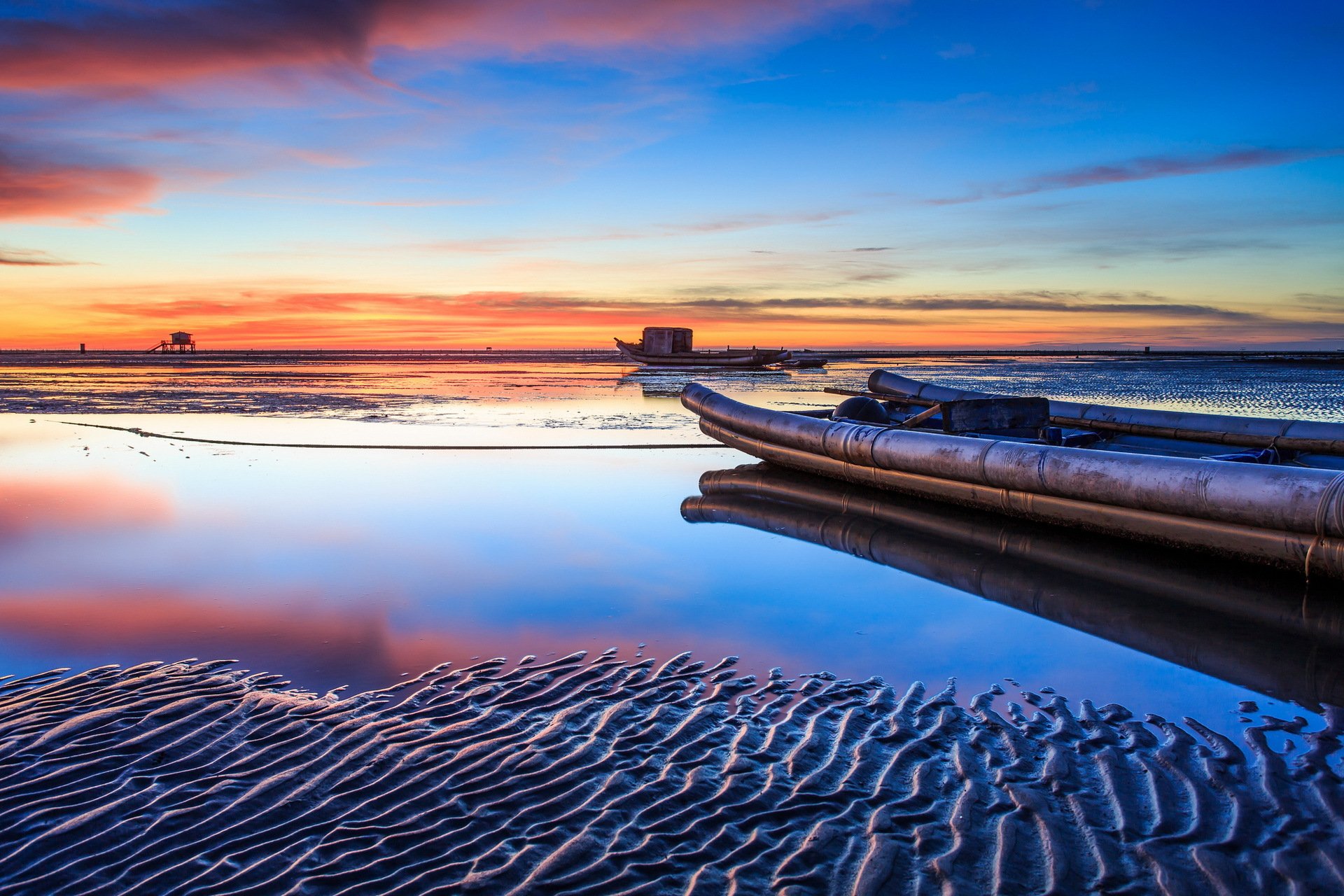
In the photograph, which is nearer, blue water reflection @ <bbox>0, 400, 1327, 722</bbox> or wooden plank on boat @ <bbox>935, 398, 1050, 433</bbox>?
blue water reflection @ <bbox>0, 400, 1327, 722</bbox>

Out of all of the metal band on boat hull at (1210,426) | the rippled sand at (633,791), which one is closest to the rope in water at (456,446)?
the metal band on boat hull at (1210,426)

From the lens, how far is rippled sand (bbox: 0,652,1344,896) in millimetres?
2680

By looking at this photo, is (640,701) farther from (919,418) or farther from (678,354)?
(678,354)

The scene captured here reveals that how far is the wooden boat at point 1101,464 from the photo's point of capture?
6074mm

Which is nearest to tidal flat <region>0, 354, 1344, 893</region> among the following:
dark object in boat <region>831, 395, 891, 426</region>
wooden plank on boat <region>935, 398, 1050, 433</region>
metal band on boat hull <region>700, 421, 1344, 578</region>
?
metal band on boat hull <region>700, 421, 1344, 578</region>

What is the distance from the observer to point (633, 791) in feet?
10.5

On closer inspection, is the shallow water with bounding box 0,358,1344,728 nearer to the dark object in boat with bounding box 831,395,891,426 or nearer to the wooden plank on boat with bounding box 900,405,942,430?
the dark object in boat with bounding box 831,395,891,426

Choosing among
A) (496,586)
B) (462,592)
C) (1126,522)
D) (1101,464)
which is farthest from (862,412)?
(462,592)

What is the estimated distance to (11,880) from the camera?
2.61 meters

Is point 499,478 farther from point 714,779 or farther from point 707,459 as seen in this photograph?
point 714,779

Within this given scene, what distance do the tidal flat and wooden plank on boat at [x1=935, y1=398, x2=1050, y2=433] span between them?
193 cm

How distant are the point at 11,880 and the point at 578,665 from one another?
253cm

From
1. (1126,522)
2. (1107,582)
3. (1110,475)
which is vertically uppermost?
(1110,475)

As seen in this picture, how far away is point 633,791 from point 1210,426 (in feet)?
37.1
